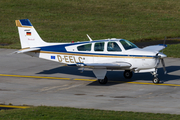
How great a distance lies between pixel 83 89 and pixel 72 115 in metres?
4.84

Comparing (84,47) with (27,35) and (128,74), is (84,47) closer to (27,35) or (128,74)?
(128,74)

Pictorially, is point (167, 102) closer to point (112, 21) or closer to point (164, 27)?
point (164, 27)

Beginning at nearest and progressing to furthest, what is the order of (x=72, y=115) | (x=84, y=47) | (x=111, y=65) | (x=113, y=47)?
(x=72, y=115) < (x=111, y=65) < (x=113, y=47) < (x=84, y=47)

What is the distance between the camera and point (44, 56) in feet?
61.2

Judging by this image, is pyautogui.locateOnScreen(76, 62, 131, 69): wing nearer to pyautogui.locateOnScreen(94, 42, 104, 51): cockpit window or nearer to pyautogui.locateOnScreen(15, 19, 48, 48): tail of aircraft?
pyautogui.locateOnScreen(94, 42, 104, 51): cockpit window

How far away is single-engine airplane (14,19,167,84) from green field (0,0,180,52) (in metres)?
11.5

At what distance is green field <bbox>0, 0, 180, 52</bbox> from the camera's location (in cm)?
3634

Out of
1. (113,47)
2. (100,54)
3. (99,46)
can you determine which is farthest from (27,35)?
(113,47)

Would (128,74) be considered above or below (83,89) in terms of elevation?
above

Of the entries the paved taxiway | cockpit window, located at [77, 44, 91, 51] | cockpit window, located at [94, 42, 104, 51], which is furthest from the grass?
cockpit window, located at [77, 44, 91, 51]

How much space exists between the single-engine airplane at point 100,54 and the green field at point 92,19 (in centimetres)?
1146

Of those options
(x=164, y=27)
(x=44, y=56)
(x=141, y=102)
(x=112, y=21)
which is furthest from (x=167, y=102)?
(x=112, y=21)

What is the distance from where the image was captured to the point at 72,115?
1141 centimetres

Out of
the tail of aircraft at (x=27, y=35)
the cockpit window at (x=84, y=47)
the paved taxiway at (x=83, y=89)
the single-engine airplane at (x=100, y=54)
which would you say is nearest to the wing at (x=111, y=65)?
the single-engine airplane at (x=100, y=54)
